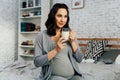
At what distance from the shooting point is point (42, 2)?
4902 mm

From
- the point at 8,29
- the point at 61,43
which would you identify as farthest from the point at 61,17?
the point at 8,29

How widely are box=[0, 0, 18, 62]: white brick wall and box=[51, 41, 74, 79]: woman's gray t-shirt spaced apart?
13.1 feet

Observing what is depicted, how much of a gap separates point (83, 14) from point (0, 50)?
2373mm

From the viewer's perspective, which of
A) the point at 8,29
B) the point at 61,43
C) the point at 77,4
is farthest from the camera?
the point at 8,29

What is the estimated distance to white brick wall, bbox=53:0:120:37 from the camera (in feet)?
12.7

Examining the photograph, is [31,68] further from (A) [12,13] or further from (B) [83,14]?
(A) [12,13]

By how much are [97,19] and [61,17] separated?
2523 mm

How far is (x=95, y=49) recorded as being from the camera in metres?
3.65

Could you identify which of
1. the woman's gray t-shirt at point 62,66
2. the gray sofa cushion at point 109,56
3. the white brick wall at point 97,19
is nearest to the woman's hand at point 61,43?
the woman's gray t-shirt at point 62,66

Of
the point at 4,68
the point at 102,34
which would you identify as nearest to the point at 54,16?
the point at 4,68

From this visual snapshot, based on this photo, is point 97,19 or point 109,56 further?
point 97,19

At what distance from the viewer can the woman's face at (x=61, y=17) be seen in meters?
1.70

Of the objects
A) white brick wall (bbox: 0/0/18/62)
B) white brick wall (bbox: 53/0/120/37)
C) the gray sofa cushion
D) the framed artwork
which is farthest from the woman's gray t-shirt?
white brick wall (bbox: 0/0/18/62)

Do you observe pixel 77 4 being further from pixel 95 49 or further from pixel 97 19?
pixel 95 49
